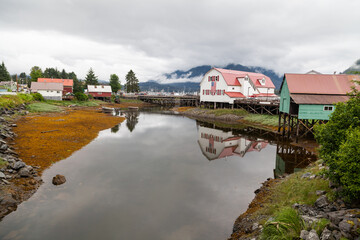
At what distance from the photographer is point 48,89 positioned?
211 feet

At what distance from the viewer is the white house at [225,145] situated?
2222cm

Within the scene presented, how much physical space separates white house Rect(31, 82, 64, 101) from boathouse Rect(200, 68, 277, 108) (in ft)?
151

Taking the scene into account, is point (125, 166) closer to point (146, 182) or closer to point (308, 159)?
point (146, 182)

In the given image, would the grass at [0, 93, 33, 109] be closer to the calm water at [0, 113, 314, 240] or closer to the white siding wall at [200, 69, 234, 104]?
the calm water at [0, 113, 314, 240]

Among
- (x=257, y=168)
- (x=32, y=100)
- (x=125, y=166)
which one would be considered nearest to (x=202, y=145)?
(x=257, y=168)

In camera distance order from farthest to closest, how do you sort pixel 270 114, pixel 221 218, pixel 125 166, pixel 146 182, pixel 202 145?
pixel 270 114
pixel 202 145
pixel 125 166
pixel 146 182
pixel 221 218

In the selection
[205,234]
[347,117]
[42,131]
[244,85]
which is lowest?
[205,234]

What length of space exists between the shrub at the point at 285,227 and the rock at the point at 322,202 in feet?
4.05

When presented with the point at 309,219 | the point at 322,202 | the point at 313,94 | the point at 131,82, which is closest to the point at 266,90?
the point at 313,94

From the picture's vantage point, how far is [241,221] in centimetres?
1004

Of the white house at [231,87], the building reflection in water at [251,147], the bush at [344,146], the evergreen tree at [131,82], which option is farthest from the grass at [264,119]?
the evergreen tree at [131,82]

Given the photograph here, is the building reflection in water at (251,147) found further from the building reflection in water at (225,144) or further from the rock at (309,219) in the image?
the rock at (309,219)

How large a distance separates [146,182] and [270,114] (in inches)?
1361

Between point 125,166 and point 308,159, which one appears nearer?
point 125,166
